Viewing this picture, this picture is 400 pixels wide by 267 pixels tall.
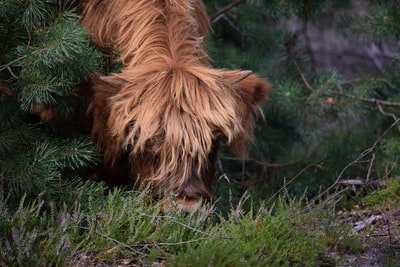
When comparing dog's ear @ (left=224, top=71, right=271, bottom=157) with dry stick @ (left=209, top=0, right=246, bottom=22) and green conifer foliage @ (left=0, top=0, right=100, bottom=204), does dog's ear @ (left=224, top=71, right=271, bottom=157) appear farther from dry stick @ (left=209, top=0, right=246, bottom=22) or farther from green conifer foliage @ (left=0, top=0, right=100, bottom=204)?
dry stick @ (left=209, top=0, right=246, bottom=22)

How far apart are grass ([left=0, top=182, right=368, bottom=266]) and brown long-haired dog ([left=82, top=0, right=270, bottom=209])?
0.90 feet

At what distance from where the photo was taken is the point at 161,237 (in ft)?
13.8

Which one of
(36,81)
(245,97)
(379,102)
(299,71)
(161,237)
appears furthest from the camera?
(299,71)

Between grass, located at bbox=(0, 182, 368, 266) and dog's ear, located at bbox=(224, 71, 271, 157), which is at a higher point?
dog's ear, located at bbox=(224, 71, 271, 157)

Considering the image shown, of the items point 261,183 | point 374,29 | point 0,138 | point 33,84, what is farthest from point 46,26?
point 374,29

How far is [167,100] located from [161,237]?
90 centimetres

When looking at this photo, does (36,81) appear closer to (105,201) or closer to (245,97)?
(105,201)

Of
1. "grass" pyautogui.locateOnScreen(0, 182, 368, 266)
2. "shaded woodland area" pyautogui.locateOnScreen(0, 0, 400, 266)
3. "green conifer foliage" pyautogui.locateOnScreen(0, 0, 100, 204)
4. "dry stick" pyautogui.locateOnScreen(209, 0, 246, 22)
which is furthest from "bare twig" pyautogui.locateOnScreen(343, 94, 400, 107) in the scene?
"green conifer foliage" pyautogui.locateOnScreen(0, 0, 100, 204)

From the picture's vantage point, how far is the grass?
12.7 feet

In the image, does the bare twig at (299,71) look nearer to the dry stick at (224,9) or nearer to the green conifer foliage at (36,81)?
the dry stick at (224,9)

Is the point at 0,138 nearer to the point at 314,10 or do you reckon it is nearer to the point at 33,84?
the point at 33,84

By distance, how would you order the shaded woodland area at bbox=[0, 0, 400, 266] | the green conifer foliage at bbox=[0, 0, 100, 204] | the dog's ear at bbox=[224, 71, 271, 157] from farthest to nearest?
the dog's ear at bbox=[224, 71, 271, 157], the green conifer foliage at bbox=[0, 0, 100, 204], the shaded woodland area at bbox=[0, 0, 400, 266]

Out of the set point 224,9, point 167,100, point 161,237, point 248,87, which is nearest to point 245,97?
point 248,87

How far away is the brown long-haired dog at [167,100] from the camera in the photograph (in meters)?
4.64
